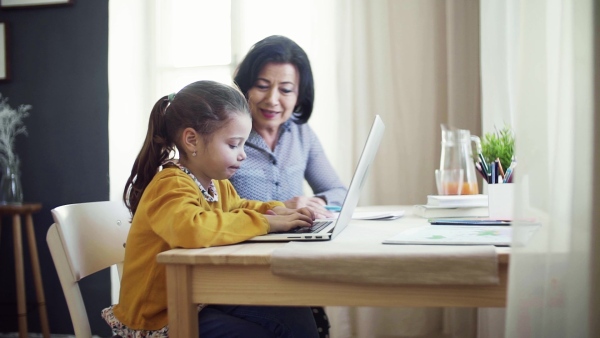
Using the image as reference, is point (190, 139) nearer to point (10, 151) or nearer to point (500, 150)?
point (500, 150)

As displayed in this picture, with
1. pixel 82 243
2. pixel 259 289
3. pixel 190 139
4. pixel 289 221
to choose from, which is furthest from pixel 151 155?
pixel 259 289

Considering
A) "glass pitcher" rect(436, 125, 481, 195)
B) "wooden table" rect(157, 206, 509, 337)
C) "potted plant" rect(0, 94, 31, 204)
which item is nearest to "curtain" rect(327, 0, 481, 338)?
"glass pitcher" rect(436, 125, 481, 195)

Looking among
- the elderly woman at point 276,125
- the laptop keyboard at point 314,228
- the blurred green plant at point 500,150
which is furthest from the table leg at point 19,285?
the blurred green plant at point 500,150

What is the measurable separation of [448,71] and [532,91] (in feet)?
5.58

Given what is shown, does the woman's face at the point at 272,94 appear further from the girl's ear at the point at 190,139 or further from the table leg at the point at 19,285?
the table leg at the point at 19,285

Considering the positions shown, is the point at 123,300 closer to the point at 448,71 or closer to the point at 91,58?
the point at 448,71

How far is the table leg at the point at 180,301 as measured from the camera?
96 centimetres

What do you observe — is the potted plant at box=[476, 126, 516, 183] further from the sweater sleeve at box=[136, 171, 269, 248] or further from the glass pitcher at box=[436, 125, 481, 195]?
the sweater sleeve at box=[136, 171, 269, 248]

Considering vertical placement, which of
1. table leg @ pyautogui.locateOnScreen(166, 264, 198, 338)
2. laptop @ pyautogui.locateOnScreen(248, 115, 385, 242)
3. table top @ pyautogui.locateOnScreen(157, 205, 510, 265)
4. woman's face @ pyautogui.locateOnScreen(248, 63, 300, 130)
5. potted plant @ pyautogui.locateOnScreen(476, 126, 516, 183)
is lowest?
table leg @ pyautogui.locateOnScreen(166, 264, 198, 338)

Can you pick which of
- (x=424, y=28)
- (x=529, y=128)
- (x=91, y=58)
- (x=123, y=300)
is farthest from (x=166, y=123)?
(x=91, y=58)

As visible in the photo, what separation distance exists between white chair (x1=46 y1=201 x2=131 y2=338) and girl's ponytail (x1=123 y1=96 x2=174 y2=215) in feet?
0.35

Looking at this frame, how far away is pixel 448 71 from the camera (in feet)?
8.23

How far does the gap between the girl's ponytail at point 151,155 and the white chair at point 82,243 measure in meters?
0.11

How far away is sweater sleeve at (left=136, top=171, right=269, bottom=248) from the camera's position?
102 centimetres
